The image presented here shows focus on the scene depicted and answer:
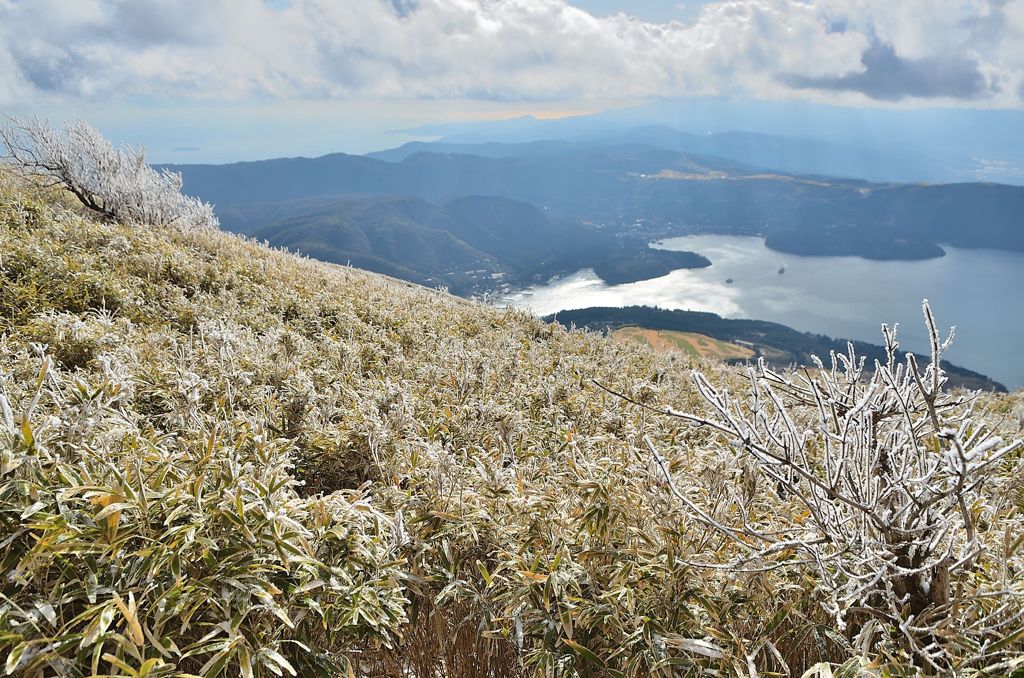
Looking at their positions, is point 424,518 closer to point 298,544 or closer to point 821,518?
point 298,544

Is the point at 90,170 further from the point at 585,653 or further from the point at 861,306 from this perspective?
the point at 861,306

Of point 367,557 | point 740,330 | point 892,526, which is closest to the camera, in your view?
point 892,526

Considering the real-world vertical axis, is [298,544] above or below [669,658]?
above

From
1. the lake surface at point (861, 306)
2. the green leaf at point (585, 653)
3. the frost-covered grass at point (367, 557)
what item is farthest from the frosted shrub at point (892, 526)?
the lake surface at point (861, 306)

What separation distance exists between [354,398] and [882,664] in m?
5.26

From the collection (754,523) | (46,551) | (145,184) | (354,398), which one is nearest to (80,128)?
(145,184)

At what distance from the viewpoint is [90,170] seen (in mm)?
16312

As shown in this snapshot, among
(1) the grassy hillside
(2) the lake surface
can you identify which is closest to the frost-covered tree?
(1) the grassy hillside

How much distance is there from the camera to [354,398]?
6176 mm

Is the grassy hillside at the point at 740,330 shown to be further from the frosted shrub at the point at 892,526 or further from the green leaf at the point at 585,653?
the green leaf at the point at 585,653

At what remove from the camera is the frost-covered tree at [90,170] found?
52.4ft

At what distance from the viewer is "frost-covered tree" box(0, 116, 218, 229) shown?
52.4 feet

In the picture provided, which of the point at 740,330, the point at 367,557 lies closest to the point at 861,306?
the point at 740,330

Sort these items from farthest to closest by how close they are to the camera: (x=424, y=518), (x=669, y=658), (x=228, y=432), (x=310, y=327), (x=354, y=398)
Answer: (x=310, y=327) → (x=354, y=398) → (x=228, y=432) → (x=424, y=518) → (x=669, y=658)
